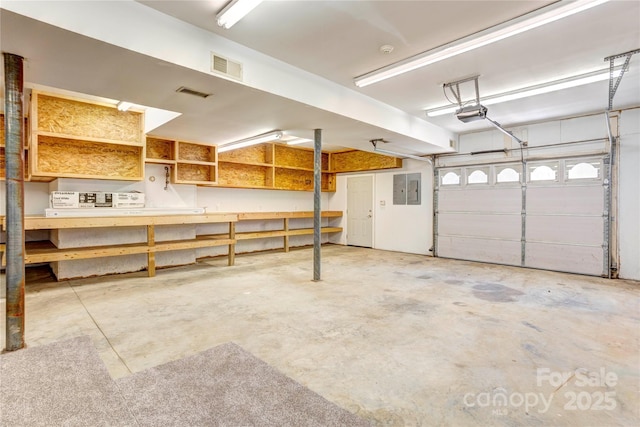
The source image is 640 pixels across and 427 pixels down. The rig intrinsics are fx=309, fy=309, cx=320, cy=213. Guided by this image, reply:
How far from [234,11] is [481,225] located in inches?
249

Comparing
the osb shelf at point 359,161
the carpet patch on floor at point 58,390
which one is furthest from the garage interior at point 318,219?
the osb shelf at point 359,161

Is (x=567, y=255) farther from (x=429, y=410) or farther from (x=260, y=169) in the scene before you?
(x=260, y=169)

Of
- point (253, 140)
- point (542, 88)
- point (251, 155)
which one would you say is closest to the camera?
point (542, 88)

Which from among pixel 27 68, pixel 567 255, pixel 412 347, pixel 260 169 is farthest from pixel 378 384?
Result: pixel 260 169

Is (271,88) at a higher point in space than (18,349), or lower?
higher

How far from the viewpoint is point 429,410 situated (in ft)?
6.14

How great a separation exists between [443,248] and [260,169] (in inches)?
196

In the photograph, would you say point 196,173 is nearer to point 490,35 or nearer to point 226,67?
point 226,67

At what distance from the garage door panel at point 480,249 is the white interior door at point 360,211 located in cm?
219

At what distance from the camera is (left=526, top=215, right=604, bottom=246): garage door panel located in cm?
546

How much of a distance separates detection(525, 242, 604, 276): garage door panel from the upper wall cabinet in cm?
756

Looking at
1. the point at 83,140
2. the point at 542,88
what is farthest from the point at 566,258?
the point at 83,140

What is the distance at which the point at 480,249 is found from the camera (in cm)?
682

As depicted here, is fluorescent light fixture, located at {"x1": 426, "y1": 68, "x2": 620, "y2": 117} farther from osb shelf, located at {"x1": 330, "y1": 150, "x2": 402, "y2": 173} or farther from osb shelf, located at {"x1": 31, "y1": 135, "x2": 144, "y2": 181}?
osb shelf, located at {"x1": 31, "y1": 135, "x2": 144, "y2": 181}
